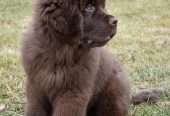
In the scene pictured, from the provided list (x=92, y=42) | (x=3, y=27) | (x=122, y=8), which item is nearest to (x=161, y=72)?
(x=92, y=42)

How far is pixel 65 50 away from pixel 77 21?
34 cm

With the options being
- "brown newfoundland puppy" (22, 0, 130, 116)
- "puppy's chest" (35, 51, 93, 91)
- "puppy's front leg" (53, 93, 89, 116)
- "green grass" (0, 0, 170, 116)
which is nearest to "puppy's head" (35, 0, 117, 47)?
"brown newfoundland puppy" (22, 0, 130, 116)

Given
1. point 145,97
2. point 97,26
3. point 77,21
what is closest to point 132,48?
point 145,97

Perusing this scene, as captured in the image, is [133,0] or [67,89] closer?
[67,89]

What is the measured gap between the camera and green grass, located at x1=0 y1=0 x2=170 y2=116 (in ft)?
21.0

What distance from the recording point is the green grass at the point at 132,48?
251 inches

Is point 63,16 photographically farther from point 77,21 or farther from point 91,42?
point 91,42

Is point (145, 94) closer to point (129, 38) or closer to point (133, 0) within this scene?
point (129, 38)

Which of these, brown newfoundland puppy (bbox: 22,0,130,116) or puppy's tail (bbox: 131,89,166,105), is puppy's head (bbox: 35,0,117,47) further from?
puppy's tail (bbox: 131,89,166,105)

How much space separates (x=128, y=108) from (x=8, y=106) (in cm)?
143

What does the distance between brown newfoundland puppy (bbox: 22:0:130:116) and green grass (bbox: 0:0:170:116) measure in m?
1.20

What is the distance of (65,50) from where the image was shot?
4.81 m

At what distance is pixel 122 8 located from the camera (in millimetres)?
16516

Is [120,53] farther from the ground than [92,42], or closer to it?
closer to it
